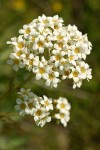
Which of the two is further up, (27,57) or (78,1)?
(78,1)

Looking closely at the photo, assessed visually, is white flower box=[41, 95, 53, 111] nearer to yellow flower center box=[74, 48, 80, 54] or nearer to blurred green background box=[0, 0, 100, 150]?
yellow flower center box=[74, 48, 80, 54]

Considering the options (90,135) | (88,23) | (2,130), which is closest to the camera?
(2,130)

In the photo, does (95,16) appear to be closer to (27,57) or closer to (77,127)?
(77,127)

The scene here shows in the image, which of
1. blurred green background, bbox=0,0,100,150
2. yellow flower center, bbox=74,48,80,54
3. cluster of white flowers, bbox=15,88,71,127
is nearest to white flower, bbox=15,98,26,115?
cluster of white flowers, bbox=15,88,71,127

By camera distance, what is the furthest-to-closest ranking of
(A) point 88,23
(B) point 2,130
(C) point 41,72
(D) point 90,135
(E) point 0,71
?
(A) point 88,23 → (D) point 90,135 → (B) point 2,130 → (E) point 0,71 → (C) point 41,72

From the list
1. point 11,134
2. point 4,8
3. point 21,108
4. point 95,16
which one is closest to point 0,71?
point 11,134

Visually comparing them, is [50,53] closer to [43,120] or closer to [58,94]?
[43,120]

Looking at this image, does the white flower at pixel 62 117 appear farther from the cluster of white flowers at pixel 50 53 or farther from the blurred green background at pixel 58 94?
the blurred green background at pixel 58 94
